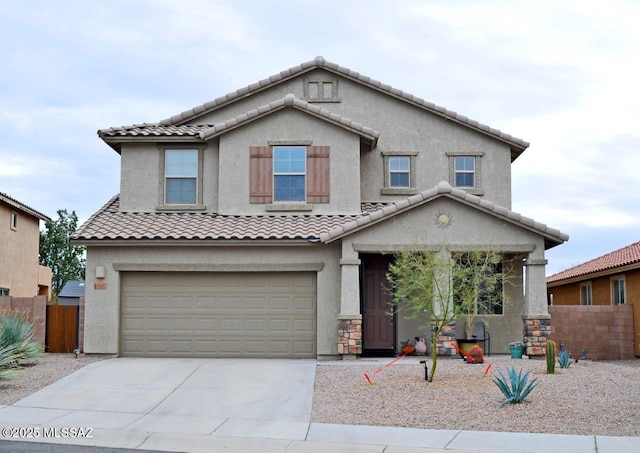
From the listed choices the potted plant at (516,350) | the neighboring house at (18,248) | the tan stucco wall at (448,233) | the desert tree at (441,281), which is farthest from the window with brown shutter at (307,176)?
the neighboring house at (18,248)

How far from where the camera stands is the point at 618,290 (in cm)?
2438

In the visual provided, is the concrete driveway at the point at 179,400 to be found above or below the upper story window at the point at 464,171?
below

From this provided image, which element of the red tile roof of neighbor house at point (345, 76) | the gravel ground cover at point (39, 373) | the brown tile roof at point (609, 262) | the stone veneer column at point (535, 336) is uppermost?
the red tile roof of neighbor house at point (345, 76)

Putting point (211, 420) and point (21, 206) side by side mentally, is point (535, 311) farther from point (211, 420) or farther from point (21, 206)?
point (21, 206)

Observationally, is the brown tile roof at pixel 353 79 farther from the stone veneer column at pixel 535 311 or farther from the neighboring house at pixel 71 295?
the neighboring house at pixel 71 295

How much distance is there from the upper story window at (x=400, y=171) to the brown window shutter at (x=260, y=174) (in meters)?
3.53

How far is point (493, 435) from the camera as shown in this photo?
1104cm

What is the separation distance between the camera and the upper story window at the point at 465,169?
22.4 metres

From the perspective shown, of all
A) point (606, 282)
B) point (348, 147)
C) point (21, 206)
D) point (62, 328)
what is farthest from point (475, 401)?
point (21, 206)

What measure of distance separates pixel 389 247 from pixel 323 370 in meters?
3.79

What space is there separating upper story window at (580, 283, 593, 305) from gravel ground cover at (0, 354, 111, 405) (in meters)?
17.1

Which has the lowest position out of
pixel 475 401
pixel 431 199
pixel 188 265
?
pixel 475 401

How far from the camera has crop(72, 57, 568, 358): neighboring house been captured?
18938 mm

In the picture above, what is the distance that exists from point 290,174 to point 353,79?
13.5 feet
